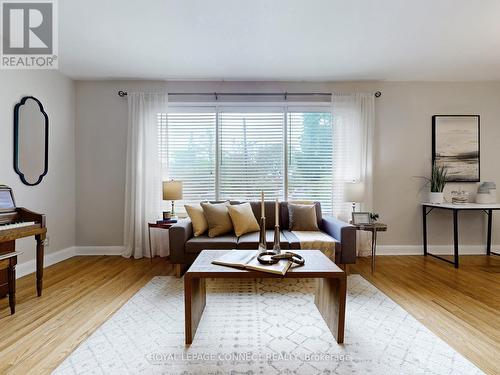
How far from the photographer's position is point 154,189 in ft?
13.8

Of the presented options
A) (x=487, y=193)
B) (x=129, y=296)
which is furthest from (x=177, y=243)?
(x=487, y=193)

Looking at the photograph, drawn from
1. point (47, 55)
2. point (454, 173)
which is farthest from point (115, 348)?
point (454, 173)

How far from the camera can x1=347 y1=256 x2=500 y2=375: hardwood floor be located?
1945mm

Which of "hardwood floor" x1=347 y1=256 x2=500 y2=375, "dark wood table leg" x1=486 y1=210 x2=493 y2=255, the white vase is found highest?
the white vase

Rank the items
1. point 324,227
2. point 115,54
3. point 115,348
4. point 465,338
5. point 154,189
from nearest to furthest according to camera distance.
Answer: point 115,348, point 465,338, point 115,54, point 324,227, point 154,189

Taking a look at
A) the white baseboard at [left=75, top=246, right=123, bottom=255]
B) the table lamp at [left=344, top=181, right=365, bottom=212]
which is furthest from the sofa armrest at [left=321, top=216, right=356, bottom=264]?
the white baseboard at [left=75, top=246, right=123, bottom=255]

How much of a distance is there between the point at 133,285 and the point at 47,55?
291 centimetres

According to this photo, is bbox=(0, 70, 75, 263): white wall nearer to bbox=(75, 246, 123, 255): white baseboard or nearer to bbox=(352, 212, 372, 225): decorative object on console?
bbox=(75, 246, 123, 255): white baseboard

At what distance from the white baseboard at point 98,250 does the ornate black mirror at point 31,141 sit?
1.25m

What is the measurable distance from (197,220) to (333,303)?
196cm

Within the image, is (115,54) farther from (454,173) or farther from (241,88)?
(454,173)

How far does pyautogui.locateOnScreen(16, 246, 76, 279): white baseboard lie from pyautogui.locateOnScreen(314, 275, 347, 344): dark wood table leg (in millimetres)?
3303

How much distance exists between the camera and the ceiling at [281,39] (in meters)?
2.54

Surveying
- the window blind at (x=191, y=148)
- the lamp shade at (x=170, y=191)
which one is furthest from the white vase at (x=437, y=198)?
the lamp shade at (x=170, y=191)
